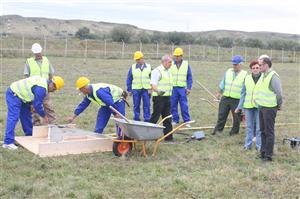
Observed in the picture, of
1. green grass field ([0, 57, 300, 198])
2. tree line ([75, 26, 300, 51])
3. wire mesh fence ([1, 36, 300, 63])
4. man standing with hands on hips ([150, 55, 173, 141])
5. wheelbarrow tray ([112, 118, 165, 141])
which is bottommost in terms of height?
green grass field ([0, 57, 300, 198])

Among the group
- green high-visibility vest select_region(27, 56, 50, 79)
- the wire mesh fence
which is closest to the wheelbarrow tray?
green high-visibility vest select_region(27, 56, 50, 79)

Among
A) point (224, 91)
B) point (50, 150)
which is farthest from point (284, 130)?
point (50, 150)

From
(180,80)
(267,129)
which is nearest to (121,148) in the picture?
(267,129)

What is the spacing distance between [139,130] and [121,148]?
599mm

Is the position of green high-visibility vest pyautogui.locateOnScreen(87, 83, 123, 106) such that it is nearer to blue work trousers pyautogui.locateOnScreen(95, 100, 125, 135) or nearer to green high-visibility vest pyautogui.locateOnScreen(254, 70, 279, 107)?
blue work trousers pyautogui.locateOnScreen(95, 100, 125, 135)

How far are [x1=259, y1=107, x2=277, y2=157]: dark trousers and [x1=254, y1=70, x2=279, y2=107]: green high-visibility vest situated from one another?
94 millimetres

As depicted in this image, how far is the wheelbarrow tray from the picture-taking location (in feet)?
23.9

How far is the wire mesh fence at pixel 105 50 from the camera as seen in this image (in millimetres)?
38125

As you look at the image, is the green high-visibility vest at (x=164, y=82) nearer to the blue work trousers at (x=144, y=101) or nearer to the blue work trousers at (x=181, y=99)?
the blue work trousers at (x=181, y=99)

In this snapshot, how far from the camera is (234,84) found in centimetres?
966

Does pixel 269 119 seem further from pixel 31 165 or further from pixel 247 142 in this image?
pixel 31 165

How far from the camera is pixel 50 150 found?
754 centimetres

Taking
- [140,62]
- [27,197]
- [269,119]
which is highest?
[140,62]

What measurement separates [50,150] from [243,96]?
3.62 m
